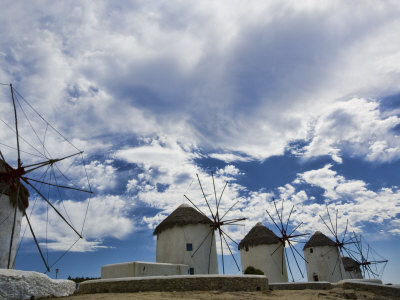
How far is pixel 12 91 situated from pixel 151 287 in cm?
929

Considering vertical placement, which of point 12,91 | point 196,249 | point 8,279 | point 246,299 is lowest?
point 246,299

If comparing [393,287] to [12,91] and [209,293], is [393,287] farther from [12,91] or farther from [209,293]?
[12,91]

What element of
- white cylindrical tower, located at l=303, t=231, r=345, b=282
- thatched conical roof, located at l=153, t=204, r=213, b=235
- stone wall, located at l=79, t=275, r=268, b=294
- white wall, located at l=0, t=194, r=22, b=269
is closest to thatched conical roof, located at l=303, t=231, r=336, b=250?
white cylindrical tower, located at l=303, t=231, r=345, b=282

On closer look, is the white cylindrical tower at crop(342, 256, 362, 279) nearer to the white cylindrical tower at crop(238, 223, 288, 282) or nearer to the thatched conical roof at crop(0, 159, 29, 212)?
the white cylindrical tower at crop(238, 223, 288, 282)

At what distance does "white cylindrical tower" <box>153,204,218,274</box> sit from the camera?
21156 millimetres

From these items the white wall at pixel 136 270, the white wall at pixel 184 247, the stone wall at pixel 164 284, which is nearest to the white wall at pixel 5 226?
the stone wall at pixel 164 284

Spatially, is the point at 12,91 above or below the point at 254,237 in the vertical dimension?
above

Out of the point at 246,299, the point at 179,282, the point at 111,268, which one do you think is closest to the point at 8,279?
the point at 179,282

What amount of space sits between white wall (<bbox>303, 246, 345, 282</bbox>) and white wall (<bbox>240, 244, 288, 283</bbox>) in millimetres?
5847

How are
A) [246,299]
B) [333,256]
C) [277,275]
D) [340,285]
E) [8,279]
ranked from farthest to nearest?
[333,256] < [277,275] < [340,285] < [246,299] < [8,279]

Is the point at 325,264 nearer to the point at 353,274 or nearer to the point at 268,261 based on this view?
the point at 268,261

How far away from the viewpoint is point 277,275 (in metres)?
26.7

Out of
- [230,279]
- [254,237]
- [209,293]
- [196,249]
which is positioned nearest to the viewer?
[209,293]

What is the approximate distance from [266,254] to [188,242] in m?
9.54
